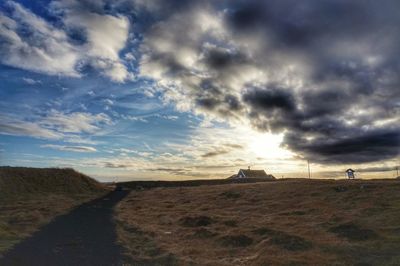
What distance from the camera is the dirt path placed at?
2064cm

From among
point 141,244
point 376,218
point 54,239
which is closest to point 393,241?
point 376,218

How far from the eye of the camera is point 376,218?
28906 millimetres

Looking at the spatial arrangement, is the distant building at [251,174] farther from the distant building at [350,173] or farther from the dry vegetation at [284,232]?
Result: the dry vegetation at [284,232]

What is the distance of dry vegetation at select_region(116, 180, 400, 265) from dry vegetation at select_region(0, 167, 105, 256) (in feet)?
29.1

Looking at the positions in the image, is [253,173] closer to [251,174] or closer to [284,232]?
[251,174]

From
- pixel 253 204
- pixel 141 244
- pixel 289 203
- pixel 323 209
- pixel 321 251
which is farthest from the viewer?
pixel 253 204

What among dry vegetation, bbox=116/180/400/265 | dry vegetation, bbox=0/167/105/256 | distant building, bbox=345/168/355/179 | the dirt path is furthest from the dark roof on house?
the dirt path

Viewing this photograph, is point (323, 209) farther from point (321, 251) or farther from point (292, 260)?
point (292, 260)

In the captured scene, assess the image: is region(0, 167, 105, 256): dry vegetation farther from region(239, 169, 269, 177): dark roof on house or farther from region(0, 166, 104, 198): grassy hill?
region(239, 169, 269, 177): dark roof on house

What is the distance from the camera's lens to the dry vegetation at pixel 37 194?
35.9 m

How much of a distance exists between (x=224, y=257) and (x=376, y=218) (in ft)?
46.8

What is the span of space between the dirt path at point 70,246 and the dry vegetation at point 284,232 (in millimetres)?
1376

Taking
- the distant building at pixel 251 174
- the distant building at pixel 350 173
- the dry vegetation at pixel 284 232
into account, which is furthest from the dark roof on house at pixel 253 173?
the dry vegetation at pixel 284 232

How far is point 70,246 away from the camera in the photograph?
2456cm
